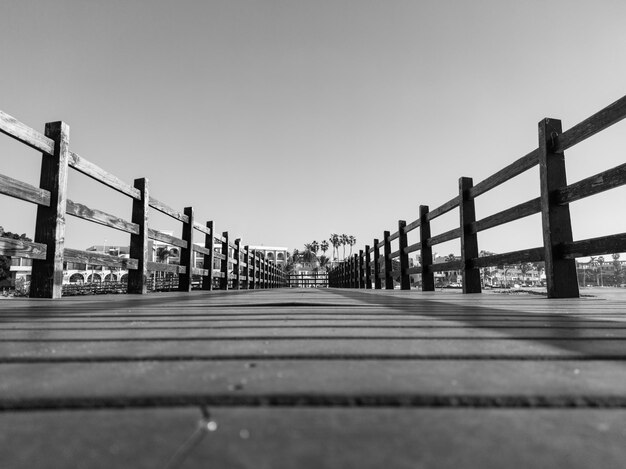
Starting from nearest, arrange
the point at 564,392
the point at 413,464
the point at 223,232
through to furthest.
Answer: the point at 413,464
the point at 564,392
the point at 223,232

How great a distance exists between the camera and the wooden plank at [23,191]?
10.1 ft

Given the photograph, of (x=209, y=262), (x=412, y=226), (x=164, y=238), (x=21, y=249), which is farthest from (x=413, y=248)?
(x=21, y=249)

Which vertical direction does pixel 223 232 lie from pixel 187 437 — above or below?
above

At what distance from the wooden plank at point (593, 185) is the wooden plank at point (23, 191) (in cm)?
454

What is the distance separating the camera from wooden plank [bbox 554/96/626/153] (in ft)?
10.5

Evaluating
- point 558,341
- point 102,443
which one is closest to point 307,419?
point 102,443

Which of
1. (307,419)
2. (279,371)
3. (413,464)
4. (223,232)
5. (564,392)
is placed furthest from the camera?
(223,232)

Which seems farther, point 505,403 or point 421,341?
point 421,341

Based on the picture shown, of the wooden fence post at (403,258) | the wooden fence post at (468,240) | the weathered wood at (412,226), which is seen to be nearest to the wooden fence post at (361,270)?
the wooden fence post at (403,258)

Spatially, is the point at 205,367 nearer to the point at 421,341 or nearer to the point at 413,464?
the point at 413,464

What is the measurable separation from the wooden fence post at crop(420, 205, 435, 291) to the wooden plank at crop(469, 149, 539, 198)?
1.87 metres

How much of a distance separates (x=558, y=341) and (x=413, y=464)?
3.21 feet

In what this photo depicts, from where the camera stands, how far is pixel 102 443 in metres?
0.49

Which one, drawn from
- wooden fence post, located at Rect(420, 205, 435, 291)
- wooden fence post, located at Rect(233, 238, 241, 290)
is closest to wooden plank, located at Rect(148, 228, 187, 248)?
wooden fence post, located at Rect(233, 238, 241, 290)
